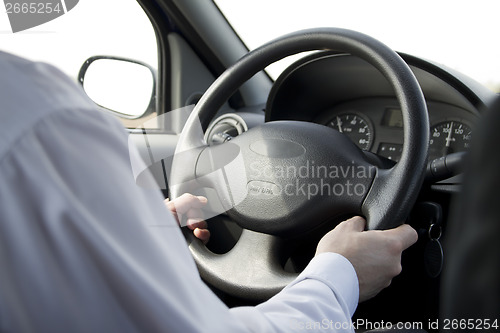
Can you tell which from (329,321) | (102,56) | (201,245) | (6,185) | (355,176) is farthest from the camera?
(102,56)

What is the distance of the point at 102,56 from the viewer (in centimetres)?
204

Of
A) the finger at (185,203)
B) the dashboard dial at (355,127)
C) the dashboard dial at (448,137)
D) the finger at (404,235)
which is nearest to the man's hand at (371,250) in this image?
the finger at (404,235)

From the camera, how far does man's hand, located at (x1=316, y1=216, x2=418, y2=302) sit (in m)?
0.95

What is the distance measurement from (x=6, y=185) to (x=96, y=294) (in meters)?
0.12

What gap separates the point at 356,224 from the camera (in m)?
1.04

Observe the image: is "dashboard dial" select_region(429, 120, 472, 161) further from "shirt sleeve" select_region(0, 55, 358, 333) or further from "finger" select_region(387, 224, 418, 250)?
"shirt sleeve" select_region(0, 55, 358, 333)

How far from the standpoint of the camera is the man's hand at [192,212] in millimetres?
1300

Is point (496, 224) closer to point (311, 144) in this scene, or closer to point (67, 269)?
point (67, 269)

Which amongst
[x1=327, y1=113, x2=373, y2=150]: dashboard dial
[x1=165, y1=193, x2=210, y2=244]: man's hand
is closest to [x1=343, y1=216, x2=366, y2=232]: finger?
[x1=165, y1=193, x2=210, y2=244]: man's hand

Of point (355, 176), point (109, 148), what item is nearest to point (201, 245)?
point (355, 176)

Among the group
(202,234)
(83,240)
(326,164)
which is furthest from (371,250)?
(83,240)

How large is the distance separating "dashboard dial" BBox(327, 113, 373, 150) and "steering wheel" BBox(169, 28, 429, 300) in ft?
1.29

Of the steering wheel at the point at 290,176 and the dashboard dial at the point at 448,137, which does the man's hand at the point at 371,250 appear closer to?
the steering wheel at the point at 290,176

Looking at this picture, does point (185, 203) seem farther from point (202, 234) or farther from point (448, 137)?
point (448, 137)
